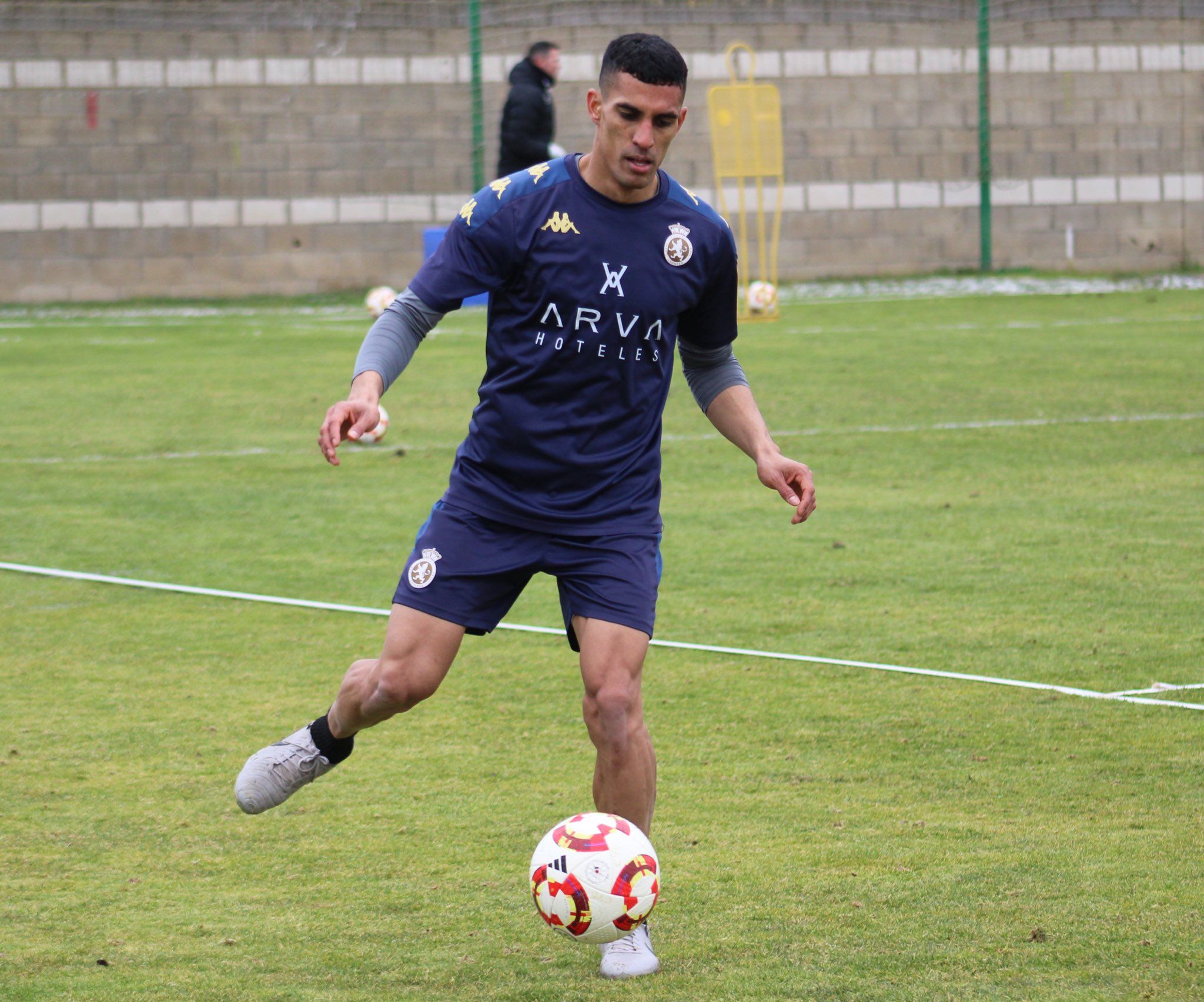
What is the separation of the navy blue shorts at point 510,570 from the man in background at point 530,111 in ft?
42.6

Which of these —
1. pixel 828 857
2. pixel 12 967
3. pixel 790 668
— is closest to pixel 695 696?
pixel 790 668

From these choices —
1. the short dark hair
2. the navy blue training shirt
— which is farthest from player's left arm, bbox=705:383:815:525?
the short dark hair

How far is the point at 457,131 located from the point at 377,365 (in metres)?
18.4

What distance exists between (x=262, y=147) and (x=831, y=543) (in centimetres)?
1483

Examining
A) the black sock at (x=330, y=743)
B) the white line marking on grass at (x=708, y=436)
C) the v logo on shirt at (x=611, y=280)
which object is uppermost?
the v logo on shirt at (x=611, y=280)

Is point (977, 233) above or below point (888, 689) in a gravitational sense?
above

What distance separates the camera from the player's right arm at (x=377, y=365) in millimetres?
3723

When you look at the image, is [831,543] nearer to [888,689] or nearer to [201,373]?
[888,689]

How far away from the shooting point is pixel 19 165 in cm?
2088

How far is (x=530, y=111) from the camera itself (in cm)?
1675

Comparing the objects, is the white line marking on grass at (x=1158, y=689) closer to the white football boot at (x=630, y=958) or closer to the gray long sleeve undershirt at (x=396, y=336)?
the white football boot at (x=630, y=958)

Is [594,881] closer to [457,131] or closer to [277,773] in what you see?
[277,773]

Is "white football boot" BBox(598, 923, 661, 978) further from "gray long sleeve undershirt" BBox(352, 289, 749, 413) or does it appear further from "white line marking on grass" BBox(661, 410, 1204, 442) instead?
"white line marking on grass" BBox(661, 410, 1204, 442)

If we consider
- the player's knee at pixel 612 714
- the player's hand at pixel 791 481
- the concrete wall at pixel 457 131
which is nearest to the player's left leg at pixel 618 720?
the player's knee at pixel 612 714
